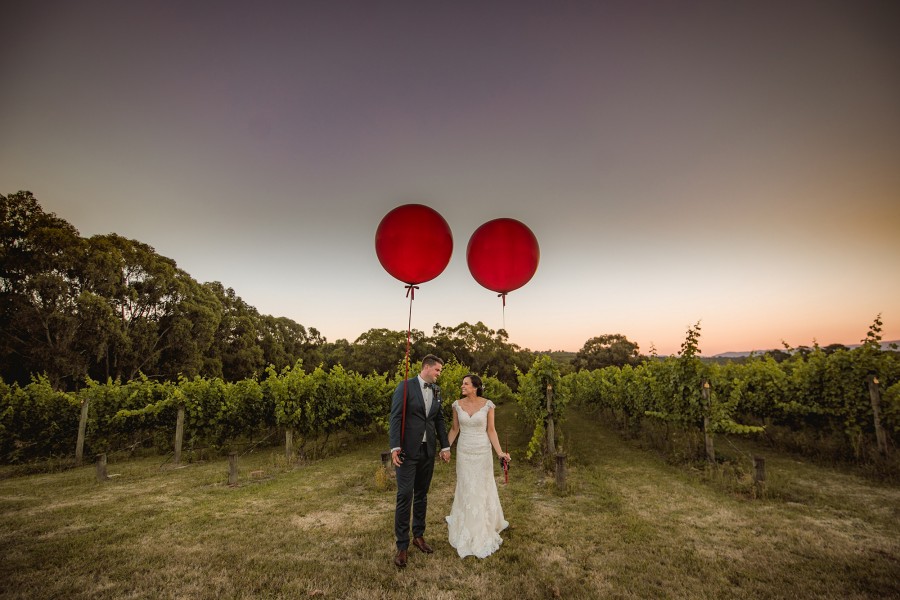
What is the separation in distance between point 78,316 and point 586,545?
2533 centimetres

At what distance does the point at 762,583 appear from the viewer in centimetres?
357

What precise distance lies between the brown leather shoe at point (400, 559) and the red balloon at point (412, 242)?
3042 millimetres

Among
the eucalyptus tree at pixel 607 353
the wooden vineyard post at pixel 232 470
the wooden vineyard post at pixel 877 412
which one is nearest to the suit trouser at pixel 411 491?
the wooden vineyard post at pixel 232 470

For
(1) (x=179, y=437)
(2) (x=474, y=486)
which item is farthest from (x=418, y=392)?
(1) (x=179, y=437)

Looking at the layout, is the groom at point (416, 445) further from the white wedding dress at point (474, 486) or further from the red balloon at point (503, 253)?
the red balloon at point (503, 253)

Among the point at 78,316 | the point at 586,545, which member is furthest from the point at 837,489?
the point at 78,316

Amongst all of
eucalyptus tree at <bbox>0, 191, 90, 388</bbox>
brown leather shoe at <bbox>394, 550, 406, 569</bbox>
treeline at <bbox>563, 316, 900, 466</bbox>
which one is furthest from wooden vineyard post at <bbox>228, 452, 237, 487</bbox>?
eucalyptus tree at <bbox>0, 191, 90, 388</bbox>

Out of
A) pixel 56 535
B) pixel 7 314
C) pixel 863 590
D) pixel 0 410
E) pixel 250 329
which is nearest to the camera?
pixel 863 590

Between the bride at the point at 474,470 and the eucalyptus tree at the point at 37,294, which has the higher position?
the eucalyptus tree at the point at 37,294

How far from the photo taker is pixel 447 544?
4457 millimetres

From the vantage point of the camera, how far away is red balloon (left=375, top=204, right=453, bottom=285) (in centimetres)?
424

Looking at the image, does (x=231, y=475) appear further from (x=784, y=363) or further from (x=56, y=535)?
(x=784, y=363)

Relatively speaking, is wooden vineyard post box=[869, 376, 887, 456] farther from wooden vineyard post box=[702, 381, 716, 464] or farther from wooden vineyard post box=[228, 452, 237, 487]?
wooden vineyard post box=[228, 452, 237, 487]

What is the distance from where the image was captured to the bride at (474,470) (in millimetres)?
4422
